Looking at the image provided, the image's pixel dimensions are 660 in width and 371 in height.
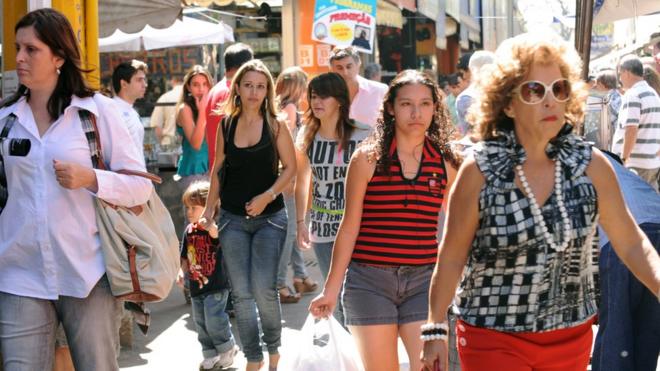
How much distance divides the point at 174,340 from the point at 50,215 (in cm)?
423

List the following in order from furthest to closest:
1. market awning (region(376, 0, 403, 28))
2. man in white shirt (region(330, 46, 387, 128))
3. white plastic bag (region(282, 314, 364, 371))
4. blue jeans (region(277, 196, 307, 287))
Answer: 1. market awning (region(376, 0, 403, 28))
2. man in white shirt (region(330, 46, 387, 128))
3. blue jeans (region(277, 196, 307, 287))
4. white plastic bag (region(282, 314, 364, 371))

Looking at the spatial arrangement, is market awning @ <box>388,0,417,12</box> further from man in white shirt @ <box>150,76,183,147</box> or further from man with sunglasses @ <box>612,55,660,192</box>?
man with sunglasses @ <box>612,55,660,192</box>

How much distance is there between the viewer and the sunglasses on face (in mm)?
3650

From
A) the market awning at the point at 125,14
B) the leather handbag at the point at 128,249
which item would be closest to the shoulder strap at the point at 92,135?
the leather handbag at the point at 128,249

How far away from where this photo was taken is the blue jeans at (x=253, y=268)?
267 inches

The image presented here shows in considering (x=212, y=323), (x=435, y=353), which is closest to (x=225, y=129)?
(x=212, y=323)

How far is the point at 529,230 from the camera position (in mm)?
3586

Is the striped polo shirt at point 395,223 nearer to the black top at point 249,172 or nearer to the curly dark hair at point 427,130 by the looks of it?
the curly dark hair at point 427,130

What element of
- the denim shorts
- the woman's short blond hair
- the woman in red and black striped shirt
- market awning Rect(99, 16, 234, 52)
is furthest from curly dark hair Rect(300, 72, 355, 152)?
market awning Rect(99, 16, 234, 52)

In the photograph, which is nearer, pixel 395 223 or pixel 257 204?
pixel 395 223

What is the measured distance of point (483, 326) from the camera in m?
3.69

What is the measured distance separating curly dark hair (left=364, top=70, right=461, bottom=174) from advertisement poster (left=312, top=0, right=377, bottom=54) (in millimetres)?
9157

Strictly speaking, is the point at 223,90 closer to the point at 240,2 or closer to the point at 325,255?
the point at 325,255

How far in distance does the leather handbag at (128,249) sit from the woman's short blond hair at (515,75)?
4.82 feet
